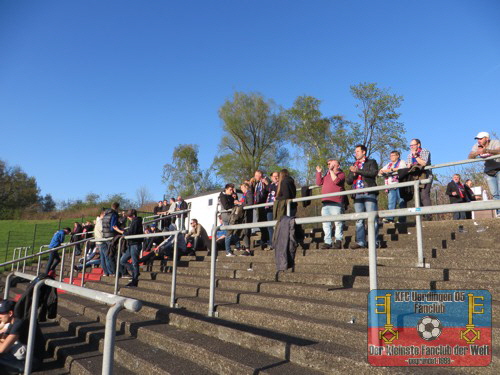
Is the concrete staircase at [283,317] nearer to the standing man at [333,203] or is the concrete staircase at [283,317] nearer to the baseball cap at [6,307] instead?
the standing man at [333,203]

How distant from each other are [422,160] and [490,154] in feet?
4.11

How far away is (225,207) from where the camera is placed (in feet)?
32.2

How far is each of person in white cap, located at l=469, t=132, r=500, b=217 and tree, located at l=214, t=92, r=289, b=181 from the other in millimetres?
32158

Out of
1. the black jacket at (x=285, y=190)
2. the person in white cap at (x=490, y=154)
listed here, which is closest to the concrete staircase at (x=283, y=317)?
the person in white cap at (x=490, y=154)

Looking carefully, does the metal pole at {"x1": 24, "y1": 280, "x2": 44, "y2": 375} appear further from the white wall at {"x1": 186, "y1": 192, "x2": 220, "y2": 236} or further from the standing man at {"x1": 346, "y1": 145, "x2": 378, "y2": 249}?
the white wall at {"x1": 186, "y1": 192, "x2": 220, "y2": 236}

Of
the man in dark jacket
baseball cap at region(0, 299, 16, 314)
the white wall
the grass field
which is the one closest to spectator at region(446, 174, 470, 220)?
the man in dark jacket

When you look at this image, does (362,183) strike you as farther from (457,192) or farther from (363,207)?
(457,192)

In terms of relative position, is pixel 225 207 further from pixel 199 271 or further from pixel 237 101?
pixel 237 101

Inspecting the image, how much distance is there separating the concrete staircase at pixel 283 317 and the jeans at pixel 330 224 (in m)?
0.48

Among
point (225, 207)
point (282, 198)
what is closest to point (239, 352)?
point (282, 198)

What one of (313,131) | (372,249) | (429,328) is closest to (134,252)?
(372,249)

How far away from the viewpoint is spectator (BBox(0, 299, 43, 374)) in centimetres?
401

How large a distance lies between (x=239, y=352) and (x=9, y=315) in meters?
2.96

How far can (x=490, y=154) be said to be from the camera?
5.91 meters
